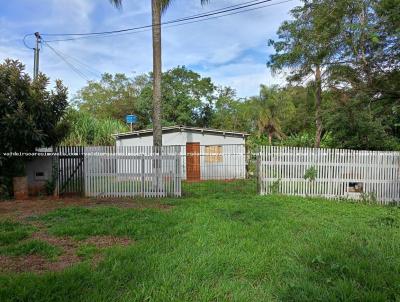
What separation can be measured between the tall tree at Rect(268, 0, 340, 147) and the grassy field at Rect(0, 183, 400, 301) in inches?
274

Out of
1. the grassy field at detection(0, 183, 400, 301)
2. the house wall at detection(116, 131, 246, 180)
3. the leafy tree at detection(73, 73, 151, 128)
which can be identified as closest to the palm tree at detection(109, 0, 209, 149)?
the grassy field at detection(0, 183, 400, 301)

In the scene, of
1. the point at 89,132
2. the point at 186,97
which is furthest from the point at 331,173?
the point at 186,97

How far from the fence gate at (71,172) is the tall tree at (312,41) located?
Answer: 30.4 ft

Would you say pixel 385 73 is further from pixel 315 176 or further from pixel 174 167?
pixel 174 167

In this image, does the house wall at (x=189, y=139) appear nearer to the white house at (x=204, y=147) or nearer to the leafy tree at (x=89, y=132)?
the white house at (x=204, y=147)

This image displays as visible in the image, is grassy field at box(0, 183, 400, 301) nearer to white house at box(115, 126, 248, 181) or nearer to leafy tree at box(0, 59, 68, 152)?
leafy tree at box(0, 59, 68, 152)

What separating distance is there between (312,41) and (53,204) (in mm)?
10477

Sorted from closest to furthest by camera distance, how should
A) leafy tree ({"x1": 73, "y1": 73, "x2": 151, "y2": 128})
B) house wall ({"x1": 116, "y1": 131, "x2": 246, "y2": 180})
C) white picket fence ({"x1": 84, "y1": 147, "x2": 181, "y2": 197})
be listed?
white picket fence ({"x1": 84, "y1": 147, "x2": 181, "y2": 197}) → house wall ({"x1": 116, "y1": 131, "x2": 246, "y2": 180}) → leafy tree ({"x1": 73, "y1": 73, "x2": 151, "y2": 128})

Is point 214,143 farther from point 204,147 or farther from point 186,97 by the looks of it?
point 186,97

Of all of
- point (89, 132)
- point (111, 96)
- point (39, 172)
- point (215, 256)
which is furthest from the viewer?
point (111, 96)

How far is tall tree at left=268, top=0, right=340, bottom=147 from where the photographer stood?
12234mm

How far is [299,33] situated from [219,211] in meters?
9.30

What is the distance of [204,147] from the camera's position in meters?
19.0

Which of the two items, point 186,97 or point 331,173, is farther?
point 186,97
